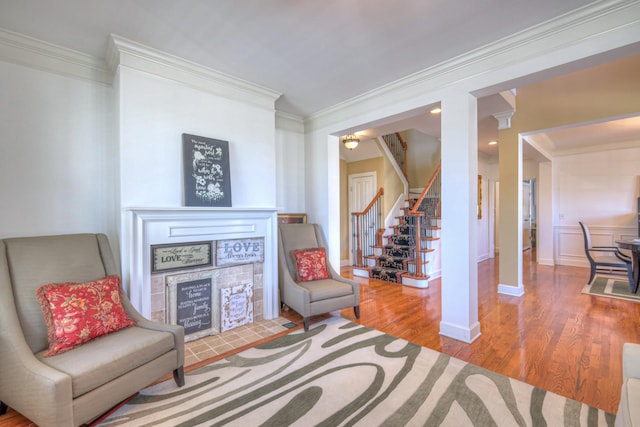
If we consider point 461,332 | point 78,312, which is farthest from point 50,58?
point 461,332

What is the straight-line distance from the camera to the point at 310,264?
11.6 feet

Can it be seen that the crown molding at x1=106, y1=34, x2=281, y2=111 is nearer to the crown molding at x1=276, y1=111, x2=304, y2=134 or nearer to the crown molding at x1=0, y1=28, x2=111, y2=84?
the crown molding at x1=0, y1=28, x2=111, y2=84

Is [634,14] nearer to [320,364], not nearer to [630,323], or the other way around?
Answer: [630,323]

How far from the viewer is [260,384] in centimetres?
210

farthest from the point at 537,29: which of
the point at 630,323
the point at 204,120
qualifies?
the point at 630,323

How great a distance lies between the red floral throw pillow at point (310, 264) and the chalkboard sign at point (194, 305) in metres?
1.07

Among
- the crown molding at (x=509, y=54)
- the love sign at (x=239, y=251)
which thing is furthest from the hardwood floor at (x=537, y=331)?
the crown molding at (x=509, y=54)

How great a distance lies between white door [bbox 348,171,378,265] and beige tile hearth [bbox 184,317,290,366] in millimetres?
3487

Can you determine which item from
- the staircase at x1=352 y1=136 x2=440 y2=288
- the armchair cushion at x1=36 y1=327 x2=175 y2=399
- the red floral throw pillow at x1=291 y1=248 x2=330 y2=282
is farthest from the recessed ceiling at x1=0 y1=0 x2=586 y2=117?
the staircase at x1=352 y1=136 x2=440 y2=288

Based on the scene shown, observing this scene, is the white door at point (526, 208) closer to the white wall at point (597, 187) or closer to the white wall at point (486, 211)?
the white wall at point (486, 211)

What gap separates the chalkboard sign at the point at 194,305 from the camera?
9.02ft

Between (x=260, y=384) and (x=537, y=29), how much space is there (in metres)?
3.54

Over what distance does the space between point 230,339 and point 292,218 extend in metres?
1.89

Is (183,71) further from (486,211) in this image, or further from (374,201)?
(486,211)
